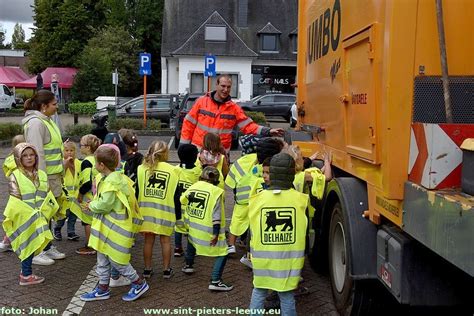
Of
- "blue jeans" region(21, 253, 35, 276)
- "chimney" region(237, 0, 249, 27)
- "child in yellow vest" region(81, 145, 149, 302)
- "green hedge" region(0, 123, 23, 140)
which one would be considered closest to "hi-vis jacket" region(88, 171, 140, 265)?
"child in yellow vest" region(81, 145, 149, 302)

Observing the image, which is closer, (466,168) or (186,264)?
(466,168)

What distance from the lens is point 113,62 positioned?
42.8 meters

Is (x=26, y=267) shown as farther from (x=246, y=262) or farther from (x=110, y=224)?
(x=246, y=262)

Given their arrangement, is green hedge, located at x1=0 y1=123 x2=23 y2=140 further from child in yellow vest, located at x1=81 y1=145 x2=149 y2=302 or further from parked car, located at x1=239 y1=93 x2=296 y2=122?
parked car, located at x1=239 y1=93 x2=296 y2=122

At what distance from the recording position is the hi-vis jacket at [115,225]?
4.71 m

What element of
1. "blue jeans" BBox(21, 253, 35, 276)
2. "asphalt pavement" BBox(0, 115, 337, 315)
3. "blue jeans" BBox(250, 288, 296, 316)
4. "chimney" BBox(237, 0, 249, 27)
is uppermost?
"chimney" BBox(237, 0, 249, 27)

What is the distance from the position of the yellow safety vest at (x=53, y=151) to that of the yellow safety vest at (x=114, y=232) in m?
1.40

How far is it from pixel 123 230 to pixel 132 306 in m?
0.66

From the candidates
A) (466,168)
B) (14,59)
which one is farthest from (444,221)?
(14,59)

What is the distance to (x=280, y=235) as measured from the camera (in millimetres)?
3902

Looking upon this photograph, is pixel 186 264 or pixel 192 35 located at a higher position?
pixel 192 35

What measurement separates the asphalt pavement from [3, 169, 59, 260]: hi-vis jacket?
391 mm

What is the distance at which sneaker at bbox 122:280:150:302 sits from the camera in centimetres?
483

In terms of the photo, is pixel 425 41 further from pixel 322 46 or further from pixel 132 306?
pixel 132 306
